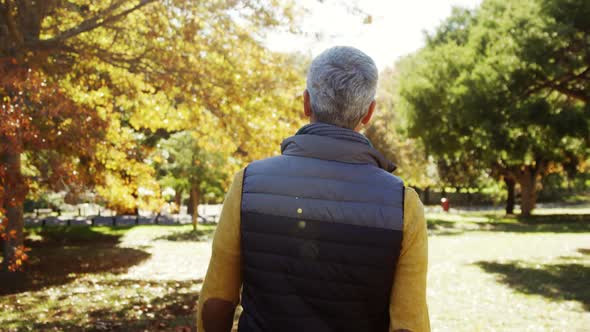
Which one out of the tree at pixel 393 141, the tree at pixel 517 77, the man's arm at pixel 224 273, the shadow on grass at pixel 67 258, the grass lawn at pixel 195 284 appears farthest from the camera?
the tree at pixel 393 141

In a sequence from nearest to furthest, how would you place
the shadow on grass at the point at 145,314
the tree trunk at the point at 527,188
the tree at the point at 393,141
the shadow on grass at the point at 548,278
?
the shadow on grass at the point at 145,314, the shadow on grass at the point at 548,278, the tree at the point at 393,141, the tree trunk at the point at 527,188

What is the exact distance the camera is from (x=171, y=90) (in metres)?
10.6

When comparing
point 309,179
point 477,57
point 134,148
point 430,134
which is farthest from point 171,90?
point 430,134

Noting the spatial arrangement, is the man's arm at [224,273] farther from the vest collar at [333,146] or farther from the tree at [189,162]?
the tree at [189,162]

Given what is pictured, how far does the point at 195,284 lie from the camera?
1262cm

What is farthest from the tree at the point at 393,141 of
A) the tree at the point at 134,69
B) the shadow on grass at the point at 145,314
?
the shadow on grass at the point at 145,314

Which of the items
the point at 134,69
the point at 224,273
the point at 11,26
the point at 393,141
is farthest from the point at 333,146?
the point at 393,141

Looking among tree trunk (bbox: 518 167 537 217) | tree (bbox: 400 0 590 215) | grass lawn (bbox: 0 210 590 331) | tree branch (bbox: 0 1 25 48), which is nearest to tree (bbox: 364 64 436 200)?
tree trunk (bbox: 518 167 537 217)

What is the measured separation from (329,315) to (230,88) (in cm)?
890

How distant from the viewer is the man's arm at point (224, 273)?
1860 mm

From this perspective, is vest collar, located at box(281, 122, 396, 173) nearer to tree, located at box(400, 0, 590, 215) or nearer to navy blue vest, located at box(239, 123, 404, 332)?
navy blue vest, located at box(239, 123, 404, 332)

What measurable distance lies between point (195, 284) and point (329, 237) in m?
11.4

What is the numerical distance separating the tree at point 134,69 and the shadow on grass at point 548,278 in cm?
628

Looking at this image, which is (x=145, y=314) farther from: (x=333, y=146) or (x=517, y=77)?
(x=517, y=77)
